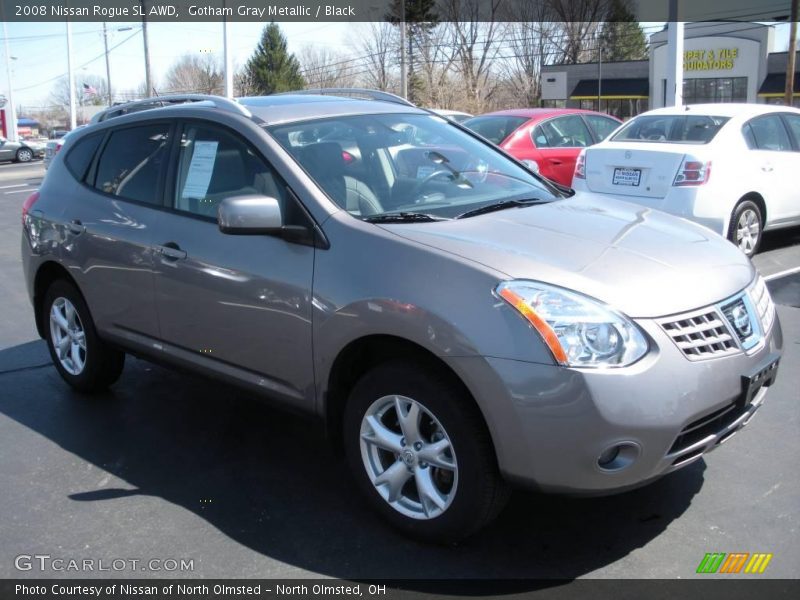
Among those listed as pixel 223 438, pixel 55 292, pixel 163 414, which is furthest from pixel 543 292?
pixel 55 292

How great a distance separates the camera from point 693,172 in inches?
315

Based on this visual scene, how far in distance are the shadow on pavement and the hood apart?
1033 millimetres

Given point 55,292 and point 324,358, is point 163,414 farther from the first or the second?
point 324,358

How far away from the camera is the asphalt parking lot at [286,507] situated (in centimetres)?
327

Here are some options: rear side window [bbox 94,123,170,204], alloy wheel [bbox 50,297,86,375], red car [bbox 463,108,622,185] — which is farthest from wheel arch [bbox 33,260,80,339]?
red car [bbox 463,108,622,185]

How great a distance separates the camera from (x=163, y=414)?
4984 mm

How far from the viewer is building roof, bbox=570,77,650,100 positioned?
155 feet

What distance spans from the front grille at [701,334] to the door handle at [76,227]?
135 inches

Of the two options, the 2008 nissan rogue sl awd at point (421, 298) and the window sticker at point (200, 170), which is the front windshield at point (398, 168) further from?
the window sticker at point (200, 170)

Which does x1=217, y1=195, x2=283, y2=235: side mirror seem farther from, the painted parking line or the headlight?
the painted parking line

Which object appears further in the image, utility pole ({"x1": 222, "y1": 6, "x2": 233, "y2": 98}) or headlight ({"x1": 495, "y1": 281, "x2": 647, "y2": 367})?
utility pole ({"x1": 222, "y1": 6, "x2": 233, "y2": 98})

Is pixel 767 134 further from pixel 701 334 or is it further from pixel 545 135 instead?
pixel 701 334

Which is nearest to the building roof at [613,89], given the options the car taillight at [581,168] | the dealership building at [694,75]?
the dealership building at [694,75]

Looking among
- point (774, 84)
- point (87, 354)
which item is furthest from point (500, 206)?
point (774, 84)
